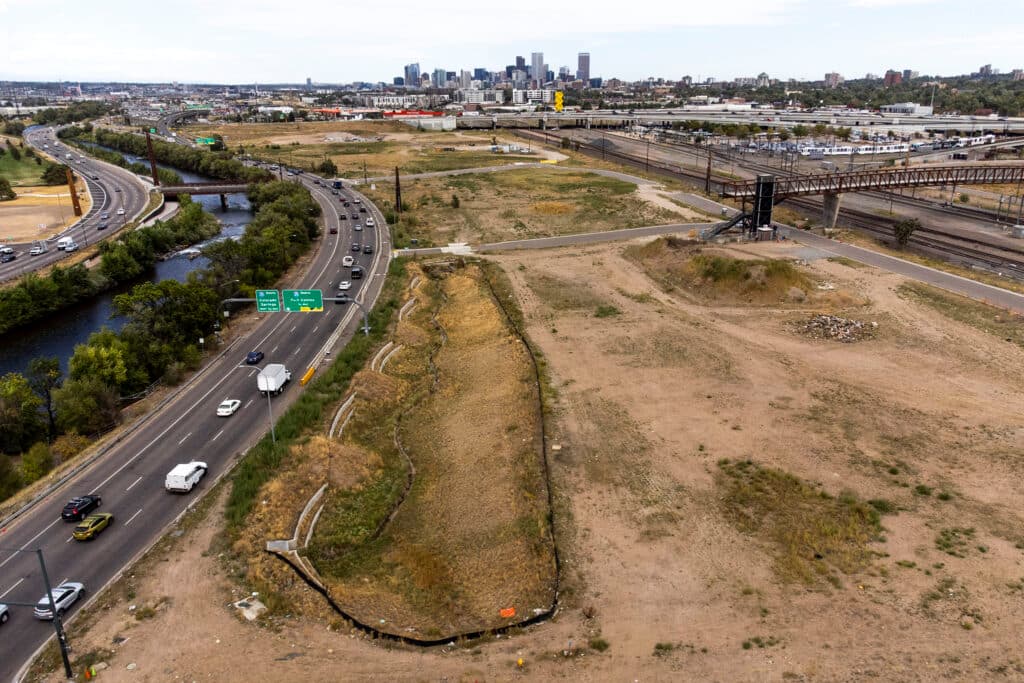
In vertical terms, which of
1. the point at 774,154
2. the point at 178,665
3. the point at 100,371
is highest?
the point at 774,154

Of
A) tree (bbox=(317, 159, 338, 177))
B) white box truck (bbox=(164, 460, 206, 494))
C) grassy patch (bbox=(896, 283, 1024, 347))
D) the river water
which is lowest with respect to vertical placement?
the river water

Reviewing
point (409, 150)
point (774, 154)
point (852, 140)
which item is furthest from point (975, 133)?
point (409, 150)

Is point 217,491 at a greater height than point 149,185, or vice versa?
point 149,185

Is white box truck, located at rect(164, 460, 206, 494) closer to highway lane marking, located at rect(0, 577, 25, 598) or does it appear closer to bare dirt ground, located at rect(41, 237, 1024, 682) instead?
bare dirt ground, located at rect(41, 237, 1024, 682)

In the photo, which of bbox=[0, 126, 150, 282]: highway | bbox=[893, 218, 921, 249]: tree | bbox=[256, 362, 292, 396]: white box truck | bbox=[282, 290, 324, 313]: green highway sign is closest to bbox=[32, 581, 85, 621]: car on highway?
bbox=[256, 362, 292, 396]: white box truck

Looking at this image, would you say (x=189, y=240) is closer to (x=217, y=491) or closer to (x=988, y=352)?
(x=217, y=491)

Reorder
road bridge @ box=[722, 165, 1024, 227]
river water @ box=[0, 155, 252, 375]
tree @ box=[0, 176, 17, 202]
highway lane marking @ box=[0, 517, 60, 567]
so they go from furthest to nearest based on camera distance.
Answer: tree @ box=[0, 176, 17, 202]
road bridge @ box=[722, 165, 1024, 227]
river water @ box=[0, 155, 252, 375]
highway lane marking @ box=[0, 517, 60, 567]

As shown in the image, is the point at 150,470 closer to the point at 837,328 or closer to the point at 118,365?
the point at 118,365
